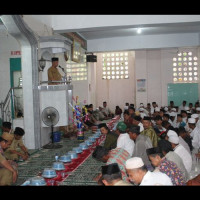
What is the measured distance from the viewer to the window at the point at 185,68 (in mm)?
14047

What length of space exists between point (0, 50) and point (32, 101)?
3764 mm

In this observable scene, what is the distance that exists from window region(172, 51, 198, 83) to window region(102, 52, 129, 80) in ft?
8.32

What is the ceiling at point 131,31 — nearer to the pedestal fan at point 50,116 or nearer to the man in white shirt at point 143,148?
the pedestal fan at point 50,116

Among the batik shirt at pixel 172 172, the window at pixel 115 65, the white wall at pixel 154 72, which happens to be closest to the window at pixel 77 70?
the window at pixel 115 65

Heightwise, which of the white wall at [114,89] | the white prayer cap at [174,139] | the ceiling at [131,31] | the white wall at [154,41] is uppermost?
the ceiling at [131,31]

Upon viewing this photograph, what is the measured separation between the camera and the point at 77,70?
1205 centimetres

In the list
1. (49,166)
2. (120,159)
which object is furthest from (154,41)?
(120,159)

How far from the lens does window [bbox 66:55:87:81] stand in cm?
1091

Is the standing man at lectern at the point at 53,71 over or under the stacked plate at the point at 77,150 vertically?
over

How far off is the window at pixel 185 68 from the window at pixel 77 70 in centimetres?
436

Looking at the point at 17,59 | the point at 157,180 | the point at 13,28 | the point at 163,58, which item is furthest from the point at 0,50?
the point at 157,180
